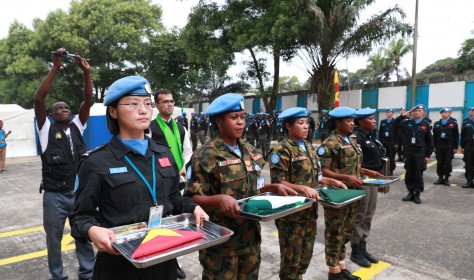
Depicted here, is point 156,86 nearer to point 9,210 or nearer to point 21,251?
point 9,210

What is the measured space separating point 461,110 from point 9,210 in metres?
15.6

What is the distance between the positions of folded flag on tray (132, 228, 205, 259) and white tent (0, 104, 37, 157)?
16316 millimetres

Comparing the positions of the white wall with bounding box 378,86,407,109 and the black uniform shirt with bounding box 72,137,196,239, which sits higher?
the white wall with bounding box 378,86,407,109

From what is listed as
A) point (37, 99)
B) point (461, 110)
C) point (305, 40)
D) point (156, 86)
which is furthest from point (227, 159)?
point (156, 86)

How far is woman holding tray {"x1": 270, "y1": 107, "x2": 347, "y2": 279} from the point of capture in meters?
2.85

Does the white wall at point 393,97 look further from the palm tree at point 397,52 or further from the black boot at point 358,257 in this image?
the palm tree at point 397,52

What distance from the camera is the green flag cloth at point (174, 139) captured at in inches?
135

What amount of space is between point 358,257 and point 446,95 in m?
13.2

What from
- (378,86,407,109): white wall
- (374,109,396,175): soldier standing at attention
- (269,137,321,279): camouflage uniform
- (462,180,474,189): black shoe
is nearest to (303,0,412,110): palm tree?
(378,86,407,109): white wall

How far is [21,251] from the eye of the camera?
422 cm

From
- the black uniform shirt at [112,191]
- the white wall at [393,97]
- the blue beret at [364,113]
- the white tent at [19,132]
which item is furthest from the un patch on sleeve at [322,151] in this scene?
the white tent at [19,132]

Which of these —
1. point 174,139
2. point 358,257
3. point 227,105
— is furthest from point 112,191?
point 358,257

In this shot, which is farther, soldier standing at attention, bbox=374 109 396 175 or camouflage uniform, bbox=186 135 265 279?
soldier standing at attention, bbox=374 109 396 175

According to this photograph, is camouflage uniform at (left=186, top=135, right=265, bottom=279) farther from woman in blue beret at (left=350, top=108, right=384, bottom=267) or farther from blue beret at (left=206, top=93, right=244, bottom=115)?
woman in blue beret at (left=350, top=108, right=384, bottom=267)
